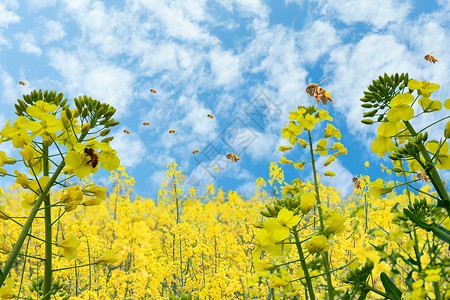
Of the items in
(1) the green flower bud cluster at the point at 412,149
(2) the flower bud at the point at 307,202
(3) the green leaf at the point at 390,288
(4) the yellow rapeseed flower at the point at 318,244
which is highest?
(1) the green flower bud cluster at the point at 412,149

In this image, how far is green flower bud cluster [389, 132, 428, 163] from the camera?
5.72 feet

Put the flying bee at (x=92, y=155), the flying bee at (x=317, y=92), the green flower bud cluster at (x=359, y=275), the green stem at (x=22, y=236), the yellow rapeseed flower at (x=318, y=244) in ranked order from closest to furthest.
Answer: the green stem at (x=22, y=236) → the flying bee at (x=92, y=155) → the yellow rapeseed flower at (x=318, y=244) → the green flower bud cluster at (x=359, y=275) → the flying bee at (x=317, y=92)

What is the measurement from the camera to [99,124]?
1.75 metres

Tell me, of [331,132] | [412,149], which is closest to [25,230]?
[412,149]

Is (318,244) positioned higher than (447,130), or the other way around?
(447,130)

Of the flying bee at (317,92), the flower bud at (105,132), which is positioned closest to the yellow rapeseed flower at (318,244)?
the flower bud at (105,132)

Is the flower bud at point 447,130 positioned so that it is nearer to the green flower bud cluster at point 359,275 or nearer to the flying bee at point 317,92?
the green flower bud cluster at point 359,275

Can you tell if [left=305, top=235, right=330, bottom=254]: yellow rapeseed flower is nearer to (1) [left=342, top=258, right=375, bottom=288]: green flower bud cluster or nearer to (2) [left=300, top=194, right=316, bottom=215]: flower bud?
(2) [left=300, top=194, right=316, bottom=215]: flower bud

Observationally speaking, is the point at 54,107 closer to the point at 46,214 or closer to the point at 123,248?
the point at 46,214

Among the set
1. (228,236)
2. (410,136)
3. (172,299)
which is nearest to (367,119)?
(410,136)

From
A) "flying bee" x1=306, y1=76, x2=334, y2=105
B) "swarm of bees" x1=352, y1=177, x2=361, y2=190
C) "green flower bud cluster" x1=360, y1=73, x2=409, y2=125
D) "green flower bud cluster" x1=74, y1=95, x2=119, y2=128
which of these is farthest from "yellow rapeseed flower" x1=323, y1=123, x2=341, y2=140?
"swarm of bees" x1=352, y1=177, x2=361, y2=190

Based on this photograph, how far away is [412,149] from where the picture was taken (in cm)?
180

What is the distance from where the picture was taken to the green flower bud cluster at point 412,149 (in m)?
1.74

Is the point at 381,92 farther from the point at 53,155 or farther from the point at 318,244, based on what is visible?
the point at 53,155
